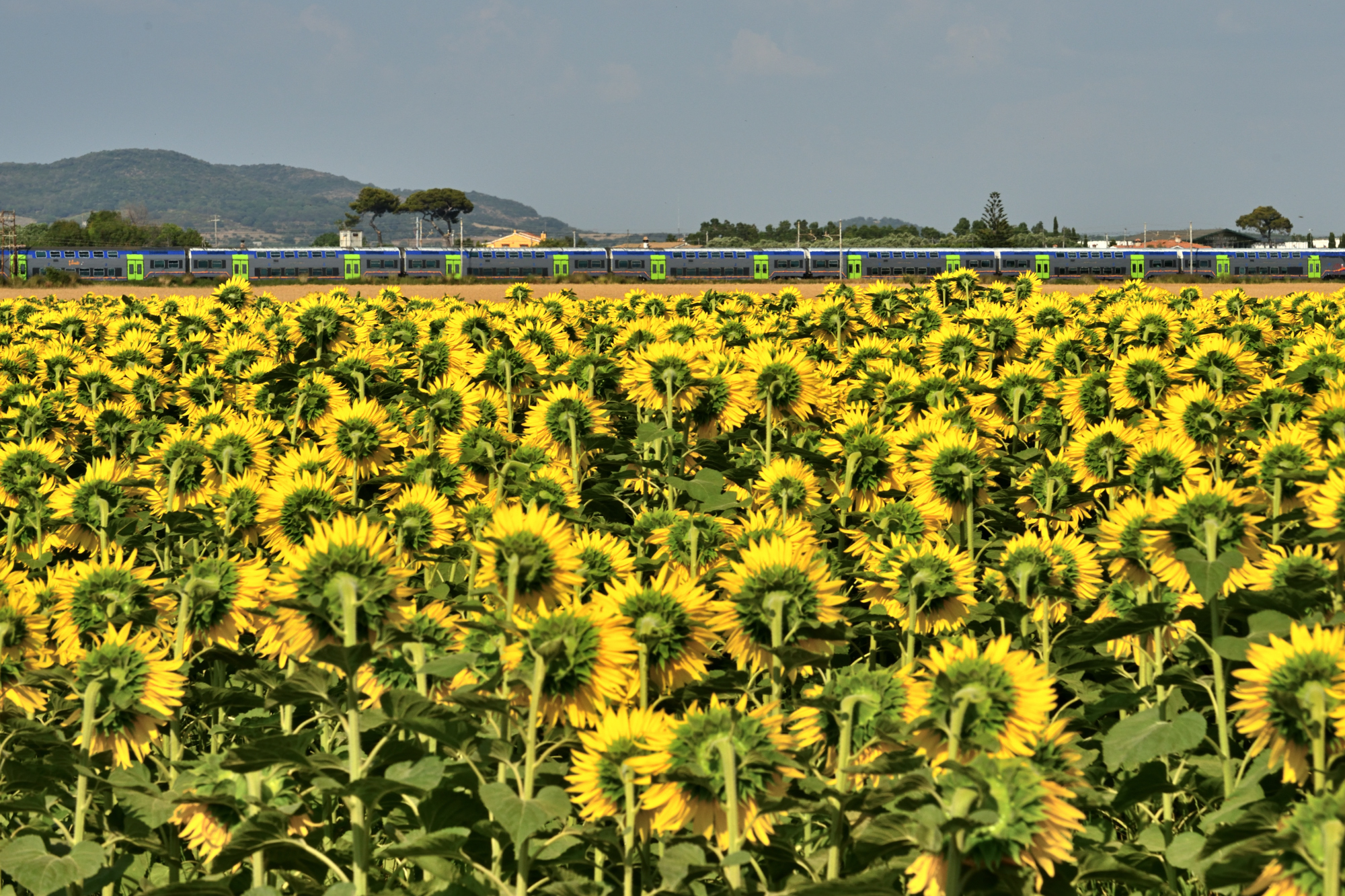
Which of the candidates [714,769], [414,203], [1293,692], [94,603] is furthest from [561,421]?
[414,203]

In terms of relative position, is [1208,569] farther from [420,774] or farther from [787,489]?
[420,774]

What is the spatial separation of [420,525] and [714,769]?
7.15 feet

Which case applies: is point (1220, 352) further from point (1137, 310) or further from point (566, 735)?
point (566, 735)

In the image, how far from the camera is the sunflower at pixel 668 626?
2721mm

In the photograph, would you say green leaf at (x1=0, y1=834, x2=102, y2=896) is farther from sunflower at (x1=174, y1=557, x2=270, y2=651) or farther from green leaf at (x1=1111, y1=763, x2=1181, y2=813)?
green leaf at (x1=1111, y1=763, x2=1181, y2=813)

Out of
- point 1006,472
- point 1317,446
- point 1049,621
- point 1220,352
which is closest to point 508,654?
point 1049,621

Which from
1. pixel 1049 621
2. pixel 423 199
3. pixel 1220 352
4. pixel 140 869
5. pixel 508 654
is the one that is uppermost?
pixel 423 199

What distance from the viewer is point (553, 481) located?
4.70 meters

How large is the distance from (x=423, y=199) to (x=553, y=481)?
649 ft

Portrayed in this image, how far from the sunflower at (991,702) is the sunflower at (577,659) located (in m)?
0.73

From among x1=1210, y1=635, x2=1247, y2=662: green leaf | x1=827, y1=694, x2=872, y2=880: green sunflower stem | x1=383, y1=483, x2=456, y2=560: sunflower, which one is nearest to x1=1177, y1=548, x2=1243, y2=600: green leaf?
x1=1210, y1=635, x2=1247, y2=662: green leaf

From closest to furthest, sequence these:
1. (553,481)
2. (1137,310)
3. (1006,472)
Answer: (553,481), (1006,472), (1137,310)

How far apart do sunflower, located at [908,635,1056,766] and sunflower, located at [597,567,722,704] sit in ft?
2.10

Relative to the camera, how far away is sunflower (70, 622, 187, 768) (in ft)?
9.43
